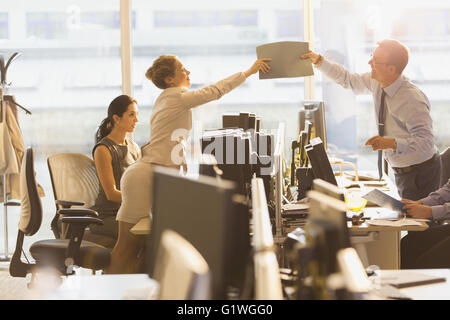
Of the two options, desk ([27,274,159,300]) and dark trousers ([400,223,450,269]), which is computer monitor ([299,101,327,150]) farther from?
desk ([27,274,159,300])

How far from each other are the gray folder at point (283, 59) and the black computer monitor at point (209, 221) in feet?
7.49

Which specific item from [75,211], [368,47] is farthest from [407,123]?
[75,211]

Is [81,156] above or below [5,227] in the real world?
above

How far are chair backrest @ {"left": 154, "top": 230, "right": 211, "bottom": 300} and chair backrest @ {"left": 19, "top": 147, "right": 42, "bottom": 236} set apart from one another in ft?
7.30

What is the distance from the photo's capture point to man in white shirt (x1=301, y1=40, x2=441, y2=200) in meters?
3.85

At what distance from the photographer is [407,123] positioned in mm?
3887

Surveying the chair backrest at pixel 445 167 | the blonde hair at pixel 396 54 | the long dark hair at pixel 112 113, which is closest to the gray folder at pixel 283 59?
the blonde hair at pixel 396 54

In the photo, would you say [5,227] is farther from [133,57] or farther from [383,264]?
[383,264]

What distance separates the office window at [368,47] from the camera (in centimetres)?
521

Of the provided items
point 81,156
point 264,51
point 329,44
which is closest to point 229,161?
point 264,51

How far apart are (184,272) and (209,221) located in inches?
9.7

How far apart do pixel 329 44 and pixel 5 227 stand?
308 cm

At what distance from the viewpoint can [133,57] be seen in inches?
208

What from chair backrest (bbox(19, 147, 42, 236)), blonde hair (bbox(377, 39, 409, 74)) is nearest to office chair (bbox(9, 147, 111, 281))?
chair backrest (bbox(19, 147, 42, 236))
